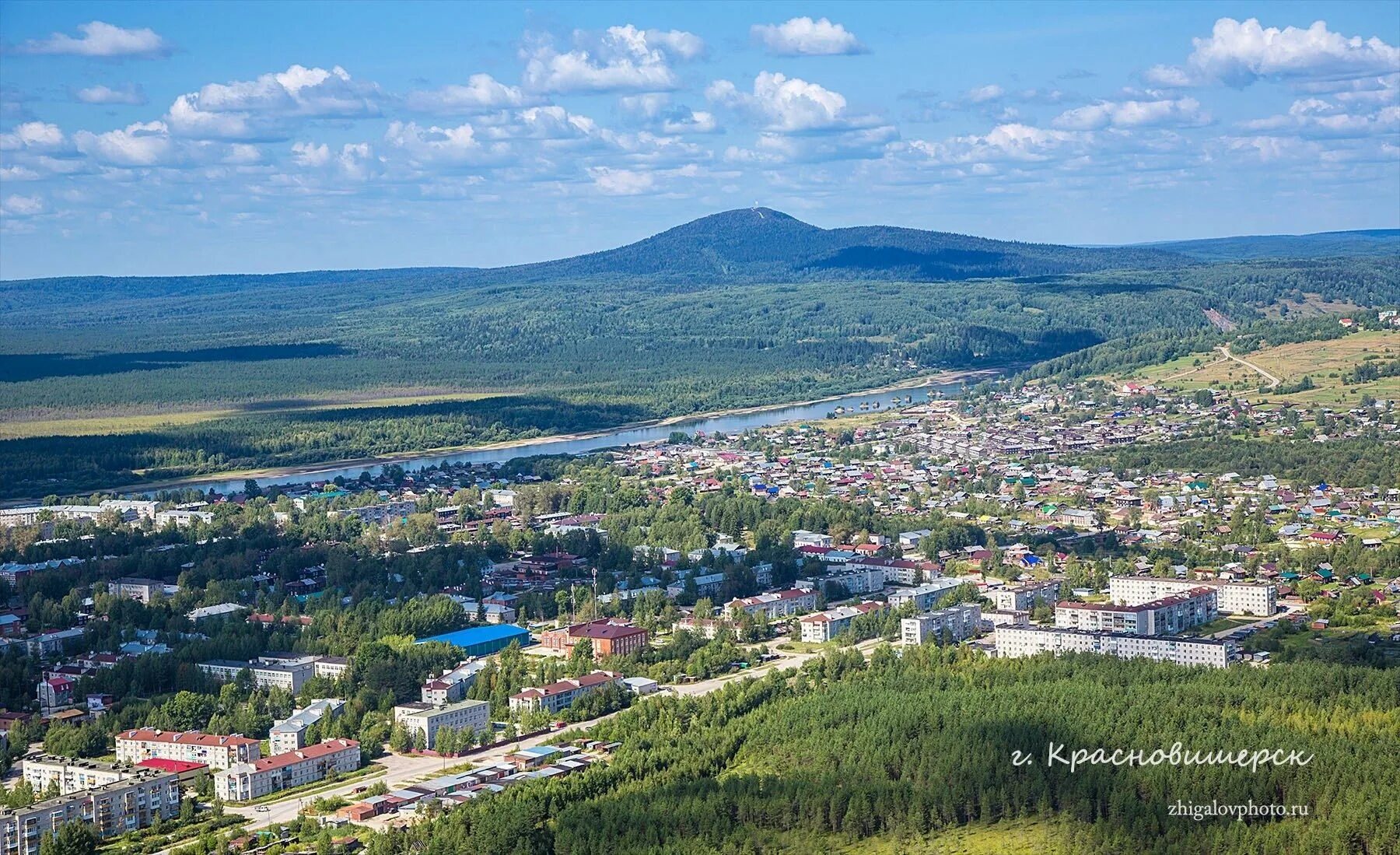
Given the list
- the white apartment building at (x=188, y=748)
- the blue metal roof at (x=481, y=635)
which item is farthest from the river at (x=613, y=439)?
the white apartment building at (x=188, y=748)

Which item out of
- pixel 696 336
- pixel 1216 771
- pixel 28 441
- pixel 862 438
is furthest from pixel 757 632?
pixel 696 336

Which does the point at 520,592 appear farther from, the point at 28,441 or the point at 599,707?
the point at 28,441

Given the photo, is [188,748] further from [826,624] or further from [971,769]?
[826,624]

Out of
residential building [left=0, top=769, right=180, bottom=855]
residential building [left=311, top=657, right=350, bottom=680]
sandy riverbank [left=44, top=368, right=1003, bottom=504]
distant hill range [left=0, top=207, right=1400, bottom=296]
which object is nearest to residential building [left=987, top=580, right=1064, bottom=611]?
residential building [left=311, top=657, right=350, bottom=680]

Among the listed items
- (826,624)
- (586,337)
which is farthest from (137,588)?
A: (586,337)

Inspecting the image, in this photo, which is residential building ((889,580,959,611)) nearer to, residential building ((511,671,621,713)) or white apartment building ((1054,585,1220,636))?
white apartment building ((1054,585,1220,636))

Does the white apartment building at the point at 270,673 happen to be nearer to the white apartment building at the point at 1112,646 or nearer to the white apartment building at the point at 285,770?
the white apartment building at the point at 285,770
